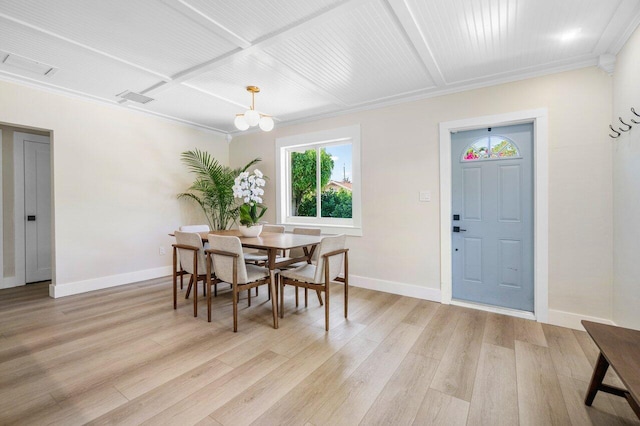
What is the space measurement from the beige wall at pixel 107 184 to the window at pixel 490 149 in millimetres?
4237

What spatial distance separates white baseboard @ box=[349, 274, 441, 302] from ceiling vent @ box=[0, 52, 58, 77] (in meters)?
4.10

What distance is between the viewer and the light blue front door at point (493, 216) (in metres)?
2.99

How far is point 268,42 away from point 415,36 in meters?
1.18

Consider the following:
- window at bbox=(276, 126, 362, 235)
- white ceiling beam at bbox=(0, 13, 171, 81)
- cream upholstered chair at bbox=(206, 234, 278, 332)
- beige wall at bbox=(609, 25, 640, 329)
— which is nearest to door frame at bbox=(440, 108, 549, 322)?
beige wall at bbox=(609, 25, 640, 329)

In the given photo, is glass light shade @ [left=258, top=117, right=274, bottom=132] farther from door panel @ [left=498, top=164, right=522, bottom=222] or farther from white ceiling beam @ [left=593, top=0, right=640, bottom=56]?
white ceiling beam @ [left=593, top=0, right=640, bottom=56]

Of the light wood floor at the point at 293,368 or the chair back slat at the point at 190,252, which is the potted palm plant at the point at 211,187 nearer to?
the chair back slat at the point at 190,252

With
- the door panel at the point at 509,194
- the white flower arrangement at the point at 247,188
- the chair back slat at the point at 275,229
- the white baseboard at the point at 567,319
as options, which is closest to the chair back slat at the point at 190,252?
the white flower arrangement at the point at 247,188

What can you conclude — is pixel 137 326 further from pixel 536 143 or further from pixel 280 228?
pixel 536 143

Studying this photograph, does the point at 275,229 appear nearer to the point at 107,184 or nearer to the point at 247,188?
the point at 247,188

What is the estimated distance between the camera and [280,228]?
385cm

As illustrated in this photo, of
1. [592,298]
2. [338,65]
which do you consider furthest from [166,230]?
[592,298]

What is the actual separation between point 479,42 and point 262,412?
3.10 m

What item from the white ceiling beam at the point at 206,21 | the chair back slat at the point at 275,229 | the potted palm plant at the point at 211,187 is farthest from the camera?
the potted palm plant at the point at 211,187

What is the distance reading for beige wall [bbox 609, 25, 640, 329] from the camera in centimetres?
212
